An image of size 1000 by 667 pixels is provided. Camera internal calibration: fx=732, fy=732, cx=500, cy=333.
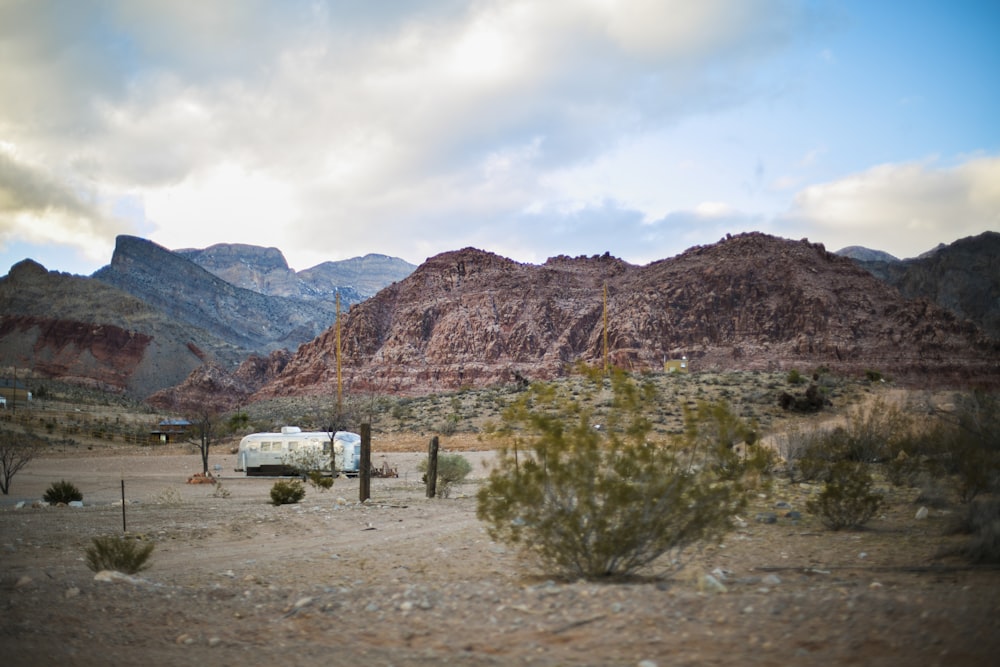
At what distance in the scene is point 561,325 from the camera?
92250mm

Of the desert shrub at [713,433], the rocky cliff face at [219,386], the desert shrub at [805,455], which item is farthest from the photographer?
the rocky cliff face at [219,386]

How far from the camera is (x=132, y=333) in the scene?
416ft

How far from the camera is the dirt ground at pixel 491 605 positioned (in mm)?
5117

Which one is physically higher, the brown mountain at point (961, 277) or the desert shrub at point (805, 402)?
the brown mountain at point (961, 277)

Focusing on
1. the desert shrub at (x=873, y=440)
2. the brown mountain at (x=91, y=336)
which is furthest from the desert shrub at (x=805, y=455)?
the brown mountain at (x=91, y=336)

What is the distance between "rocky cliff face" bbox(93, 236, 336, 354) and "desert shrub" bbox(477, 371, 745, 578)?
168m

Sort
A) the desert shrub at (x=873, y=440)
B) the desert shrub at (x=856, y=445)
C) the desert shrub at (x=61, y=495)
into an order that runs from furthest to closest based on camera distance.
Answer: the desert shrub at (x=61, y=495) → the desert shrub at (x=873, y=440) → the desert shrub at (x=856, y=445)

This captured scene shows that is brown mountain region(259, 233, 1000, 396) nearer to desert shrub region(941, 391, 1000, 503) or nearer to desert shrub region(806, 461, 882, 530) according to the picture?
desert shrub region(941, 391, 1000, 503)

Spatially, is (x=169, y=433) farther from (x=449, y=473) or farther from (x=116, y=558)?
(x=116, y=558)

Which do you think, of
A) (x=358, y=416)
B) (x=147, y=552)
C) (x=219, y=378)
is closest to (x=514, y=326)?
(x=358, y=416)

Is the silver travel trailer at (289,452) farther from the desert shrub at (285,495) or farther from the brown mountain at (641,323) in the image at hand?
the brown mountain at (641,323)

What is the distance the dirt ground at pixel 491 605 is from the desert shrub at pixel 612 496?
1.39 ft

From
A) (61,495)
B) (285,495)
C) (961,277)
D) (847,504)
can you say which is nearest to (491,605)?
(847,504)

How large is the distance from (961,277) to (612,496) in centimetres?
12492
